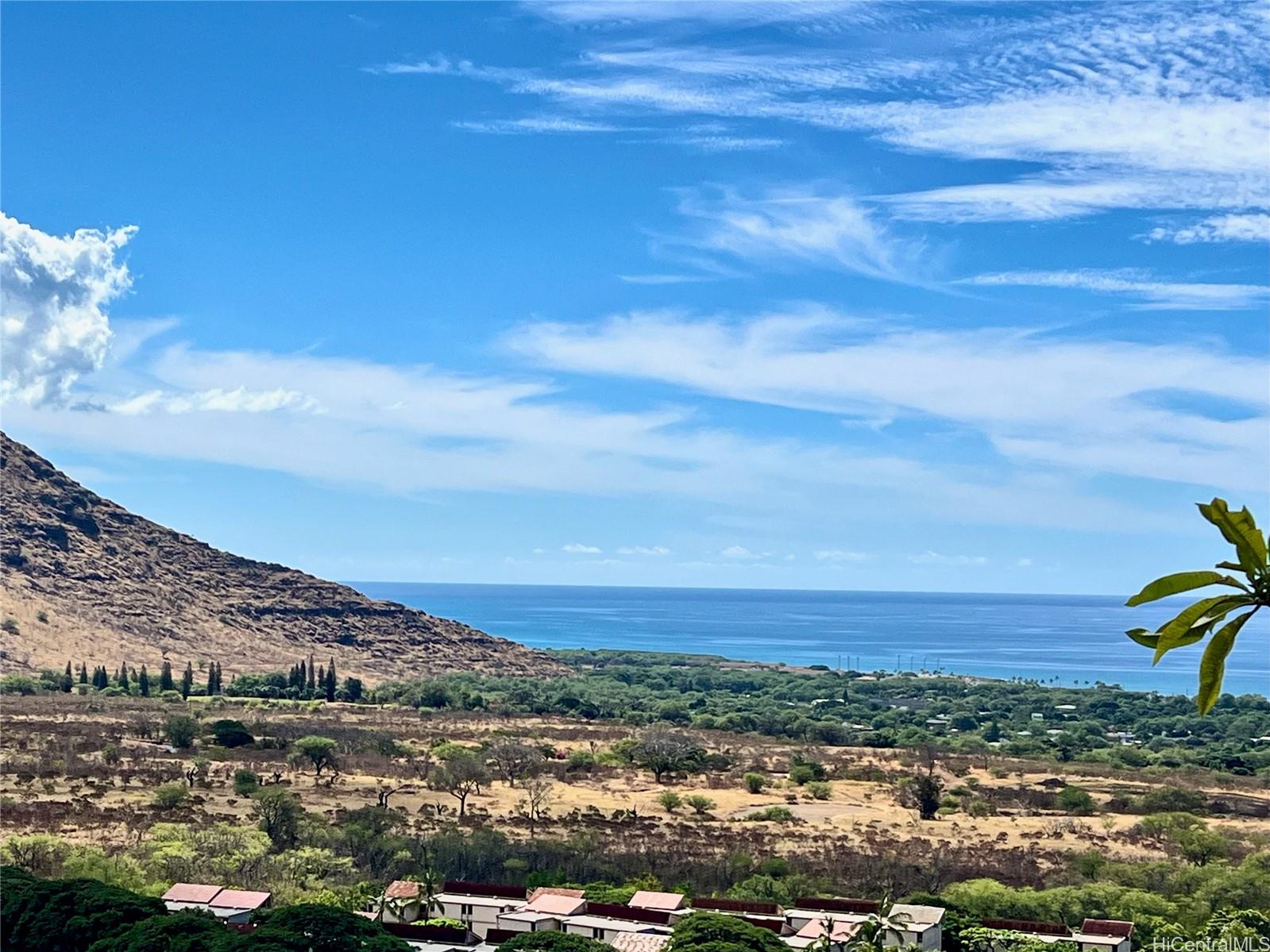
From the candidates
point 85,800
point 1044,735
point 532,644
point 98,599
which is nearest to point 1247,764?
point 1044,735

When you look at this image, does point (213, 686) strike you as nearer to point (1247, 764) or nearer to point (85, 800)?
point (85, 800)

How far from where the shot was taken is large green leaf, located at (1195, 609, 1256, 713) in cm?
452

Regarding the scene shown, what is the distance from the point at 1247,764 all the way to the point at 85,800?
56181mm

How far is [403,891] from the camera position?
1200 inches

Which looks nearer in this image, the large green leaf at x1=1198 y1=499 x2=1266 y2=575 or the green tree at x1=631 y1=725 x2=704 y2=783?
the large green leaf at x1=1198 y1=499 x2=1266 y2=575

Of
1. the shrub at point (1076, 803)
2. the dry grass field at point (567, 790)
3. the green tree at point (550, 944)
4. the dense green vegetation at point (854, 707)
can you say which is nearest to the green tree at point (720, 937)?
the green tree at point (550, 944)

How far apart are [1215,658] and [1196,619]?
5.7 inches

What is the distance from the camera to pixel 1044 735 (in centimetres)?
8394

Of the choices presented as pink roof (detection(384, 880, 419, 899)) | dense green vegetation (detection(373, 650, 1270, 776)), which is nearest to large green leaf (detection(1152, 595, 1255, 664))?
pink roof (detection(384, 880, 419, 899))

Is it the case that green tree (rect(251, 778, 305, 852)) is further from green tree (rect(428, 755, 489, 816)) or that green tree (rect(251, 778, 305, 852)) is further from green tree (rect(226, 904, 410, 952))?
green tree (rect(226, 904, 410, 952))

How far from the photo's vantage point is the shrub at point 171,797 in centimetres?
4498

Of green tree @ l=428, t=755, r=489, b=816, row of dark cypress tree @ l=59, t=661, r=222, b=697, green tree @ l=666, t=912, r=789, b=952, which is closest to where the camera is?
green tree @ l=666, t=912, r=789, b=952

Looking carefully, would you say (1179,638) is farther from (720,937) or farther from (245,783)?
(245,783)

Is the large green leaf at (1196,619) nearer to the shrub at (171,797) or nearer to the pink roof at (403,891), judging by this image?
the pink roof at (403,891)
